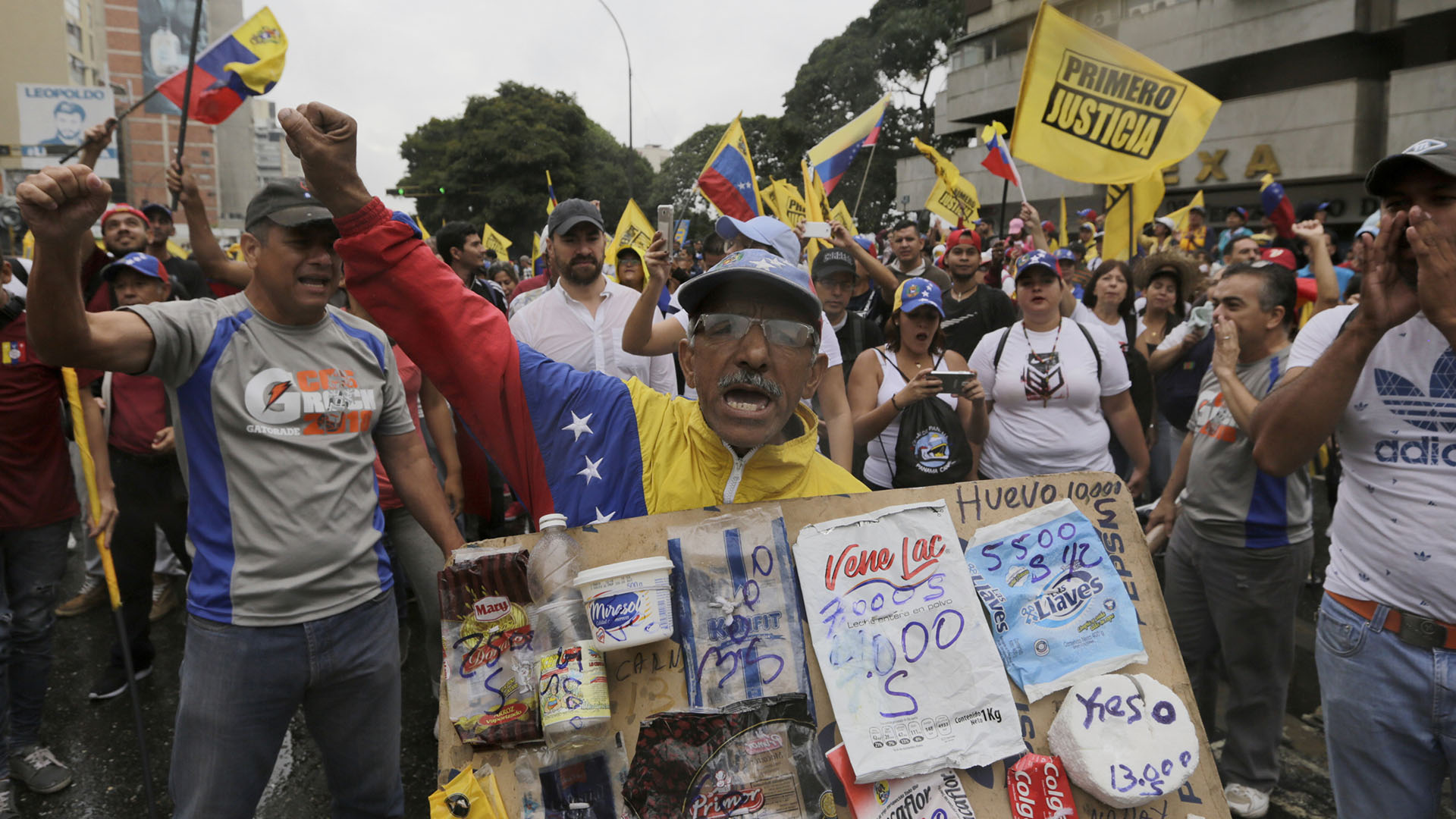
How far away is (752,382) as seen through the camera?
5.90 feet

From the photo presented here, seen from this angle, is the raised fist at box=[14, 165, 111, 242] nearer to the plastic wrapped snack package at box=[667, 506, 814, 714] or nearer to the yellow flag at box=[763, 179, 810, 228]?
the plastic wrapped snack package at box=[667, 506, 814, 714]

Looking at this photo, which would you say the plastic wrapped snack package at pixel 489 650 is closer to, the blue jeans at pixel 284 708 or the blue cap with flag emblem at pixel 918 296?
the blue jeans at pixel 284 708

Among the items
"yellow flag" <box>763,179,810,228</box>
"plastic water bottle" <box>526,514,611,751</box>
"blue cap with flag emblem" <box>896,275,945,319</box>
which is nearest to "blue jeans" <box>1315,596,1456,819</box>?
"plastic water bottle" <box>526,514,611,751</box>

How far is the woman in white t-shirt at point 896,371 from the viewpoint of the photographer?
437 cm

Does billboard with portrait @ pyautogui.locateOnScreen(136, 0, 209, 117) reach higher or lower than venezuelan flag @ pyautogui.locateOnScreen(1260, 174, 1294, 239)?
higher

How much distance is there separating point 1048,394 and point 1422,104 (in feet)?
71.0

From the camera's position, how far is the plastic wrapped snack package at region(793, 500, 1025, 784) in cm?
157

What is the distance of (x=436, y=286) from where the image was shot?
6.08 feet

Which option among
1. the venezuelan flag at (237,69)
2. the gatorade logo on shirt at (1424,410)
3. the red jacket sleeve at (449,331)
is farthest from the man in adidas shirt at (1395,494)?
the venezuelan flag at (237,69)

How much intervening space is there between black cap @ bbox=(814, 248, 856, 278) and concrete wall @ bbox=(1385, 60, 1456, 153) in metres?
19.8

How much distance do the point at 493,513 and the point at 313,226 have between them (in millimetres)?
2493

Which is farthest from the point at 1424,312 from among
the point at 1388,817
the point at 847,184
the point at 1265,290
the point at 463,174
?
the point at 463,174

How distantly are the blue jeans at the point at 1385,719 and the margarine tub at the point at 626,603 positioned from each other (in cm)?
195

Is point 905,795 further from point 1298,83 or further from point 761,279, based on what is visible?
point 1298,83
